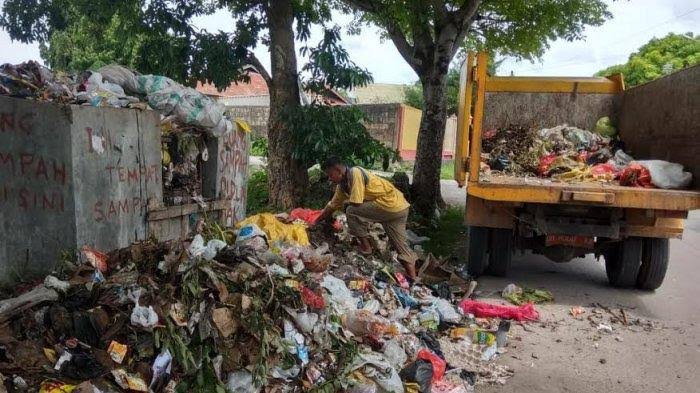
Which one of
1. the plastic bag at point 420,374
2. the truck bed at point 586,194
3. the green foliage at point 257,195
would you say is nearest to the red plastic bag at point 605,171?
the truck bed at point 586,194

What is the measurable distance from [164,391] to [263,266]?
104cm

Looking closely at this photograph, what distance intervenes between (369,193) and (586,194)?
6.42 ft

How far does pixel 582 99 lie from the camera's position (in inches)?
268

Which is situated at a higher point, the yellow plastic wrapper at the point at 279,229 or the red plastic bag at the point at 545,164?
the red plastic bag at the point at 545,164

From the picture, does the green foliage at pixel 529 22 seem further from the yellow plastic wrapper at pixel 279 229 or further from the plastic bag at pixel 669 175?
the yellow plastic wrapper at pixel 279 229

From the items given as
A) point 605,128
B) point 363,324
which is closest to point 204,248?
point 363,324

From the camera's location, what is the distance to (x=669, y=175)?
4.82 meters

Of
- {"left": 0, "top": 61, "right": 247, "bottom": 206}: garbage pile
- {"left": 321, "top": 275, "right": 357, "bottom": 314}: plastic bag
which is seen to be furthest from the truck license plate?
{"left": 0, "top": 61, "right": 247, "bottom": 206}: garbage pile

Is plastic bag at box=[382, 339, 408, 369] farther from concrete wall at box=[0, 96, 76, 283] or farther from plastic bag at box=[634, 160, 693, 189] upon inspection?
plastic bag at box=[634, 160, 693, 189]

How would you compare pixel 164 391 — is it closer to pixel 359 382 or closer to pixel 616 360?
pixel 359 382

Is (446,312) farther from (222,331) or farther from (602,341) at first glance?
(222,331)

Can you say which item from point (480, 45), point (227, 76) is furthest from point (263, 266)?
point (480, 45)

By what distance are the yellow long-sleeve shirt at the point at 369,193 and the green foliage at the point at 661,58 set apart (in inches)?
462

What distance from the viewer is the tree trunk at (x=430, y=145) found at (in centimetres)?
874
